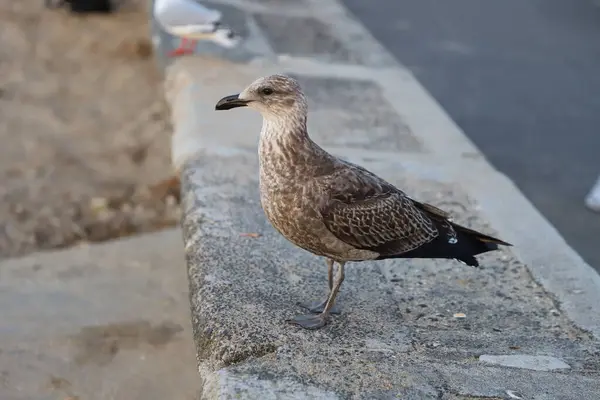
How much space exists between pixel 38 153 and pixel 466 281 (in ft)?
14.1

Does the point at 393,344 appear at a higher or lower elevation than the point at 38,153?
higher

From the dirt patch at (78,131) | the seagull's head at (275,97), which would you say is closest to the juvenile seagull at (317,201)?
the seagull's head at (275,97)

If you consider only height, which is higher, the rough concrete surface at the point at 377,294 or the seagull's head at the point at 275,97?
the seagull's head at the point at 275,97

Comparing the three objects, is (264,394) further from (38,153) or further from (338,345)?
(38,153)

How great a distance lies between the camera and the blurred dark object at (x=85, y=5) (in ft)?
33.8

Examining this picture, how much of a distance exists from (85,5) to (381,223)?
821cm

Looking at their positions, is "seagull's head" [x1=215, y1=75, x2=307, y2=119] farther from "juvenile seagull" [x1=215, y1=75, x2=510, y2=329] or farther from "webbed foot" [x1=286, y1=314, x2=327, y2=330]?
"webbed foot" [x1=286, y1=314, x2=327, y2=330]

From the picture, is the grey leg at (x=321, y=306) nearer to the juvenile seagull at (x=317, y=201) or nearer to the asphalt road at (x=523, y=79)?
the juvenile seagull at (x=317, y=201)

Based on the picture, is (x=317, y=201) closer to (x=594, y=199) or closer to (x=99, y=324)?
(x=99, y=324)

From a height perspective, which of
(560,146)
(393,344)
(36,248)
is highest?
(393,344)

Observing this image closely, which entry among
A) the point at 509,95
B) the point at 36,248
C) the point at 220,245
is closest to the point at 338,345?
the point at 220,245

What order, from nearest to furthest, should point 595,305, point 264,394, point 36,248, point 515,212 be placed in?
point 264,394
point 595,305
point 515,212
point 36,248

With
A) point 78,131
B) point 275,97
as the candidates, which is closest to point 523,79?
point 78,131

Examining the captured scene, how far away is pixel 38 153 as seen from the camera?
6.79m
